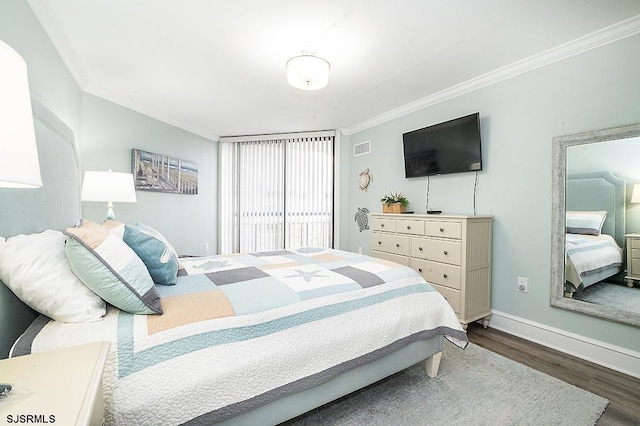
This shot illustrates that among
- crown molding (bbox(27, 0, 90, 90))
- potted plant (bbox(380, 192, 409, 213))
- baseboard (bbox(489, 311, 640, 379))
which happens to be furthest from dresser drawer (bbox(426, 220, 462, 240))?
crown molding (bbox(27, 0, 90, 90))

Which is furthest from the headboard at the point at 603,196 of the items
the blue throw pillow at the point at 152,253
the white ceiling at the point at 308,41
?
the blue throw pillow at the point at 152,253

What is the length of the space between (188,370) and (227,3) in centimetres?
207

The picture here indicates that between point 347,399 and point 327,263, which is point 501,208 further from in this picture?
point 347,399

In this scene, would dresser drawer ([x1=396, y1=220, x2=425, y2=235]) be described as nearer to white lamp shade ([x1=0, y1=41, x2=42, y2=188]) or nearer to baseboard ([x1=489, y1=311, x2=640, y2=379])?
baseboard ([x1=489, y1=311, x2=640, y2=379])

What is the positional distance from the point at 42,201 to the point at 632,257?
365cm

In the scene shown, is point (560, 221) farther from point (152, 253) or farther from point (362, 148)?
point (152, 253)

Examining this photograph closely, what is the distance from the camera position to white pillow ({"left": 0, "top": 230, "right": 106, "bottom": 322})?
98 cm

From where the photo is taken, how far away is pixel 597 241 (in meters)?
2.19

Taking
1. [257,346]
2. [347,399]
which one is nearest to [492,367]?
[347,399]

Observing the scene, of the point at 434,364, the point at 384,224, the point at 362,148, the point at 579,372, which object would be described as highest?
the point at 362,148

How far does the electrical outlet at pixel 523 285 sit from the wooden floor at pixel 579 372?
1.43 ft

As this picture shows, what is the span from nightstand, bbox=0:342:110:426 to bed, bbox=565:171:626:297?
303 cm

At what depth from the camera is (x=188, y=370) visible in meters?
1.03
